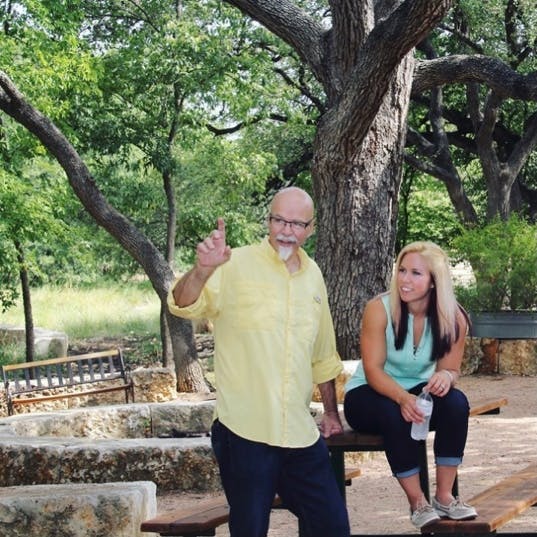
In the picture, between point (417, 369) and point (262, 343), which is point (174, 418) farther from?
point (262, 343)

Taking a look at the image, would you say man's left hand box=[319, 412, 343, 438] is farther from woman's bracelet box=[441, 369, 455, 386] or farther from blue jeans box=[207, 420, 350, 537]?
blue jeans box=[207, 420, 350, 537]

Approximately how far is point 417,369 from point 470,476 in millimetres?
3689

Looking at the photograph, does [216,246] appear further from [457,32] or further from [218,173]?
[457,32]

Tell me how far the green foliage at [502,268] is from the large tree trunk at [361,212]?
7.91ft

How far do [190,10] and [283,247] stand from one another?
60.1 feet

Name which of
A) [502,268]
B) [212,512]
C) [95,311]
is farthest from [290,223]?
[95,311]

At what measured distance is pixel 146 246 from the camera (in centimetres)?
1520

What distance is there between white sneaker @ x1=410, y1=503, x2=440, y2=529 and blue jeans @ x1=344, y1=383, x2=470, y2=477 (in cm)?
14

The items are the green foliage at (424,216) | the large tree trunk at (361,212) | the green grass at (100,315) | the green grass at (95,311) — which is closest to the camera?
the large tree trunk at (361,212)

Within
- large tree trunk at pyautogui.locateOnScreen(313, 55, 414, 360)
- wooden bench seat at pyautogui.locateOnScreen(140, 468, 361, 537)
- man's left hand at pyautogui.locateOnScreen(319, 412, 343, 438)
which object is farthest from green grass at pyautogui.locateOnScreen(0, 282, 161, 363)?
man's left hand at pyautogui.locateOnScreen(319, 412, 343, 438)

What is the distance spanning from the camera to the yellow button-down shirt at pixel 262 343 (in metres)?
4.24

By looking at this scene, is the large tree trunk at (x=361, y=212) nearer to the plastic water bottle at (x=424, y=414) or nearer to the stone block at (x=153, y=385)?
the stone block at (x=153, y=385)

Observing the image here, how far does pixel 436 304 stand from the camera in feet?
16.3

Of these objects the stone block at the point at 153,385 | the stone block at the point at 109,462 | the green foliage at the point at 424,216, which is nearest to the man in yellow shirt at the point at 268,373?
the stone block at the point at 109,462
